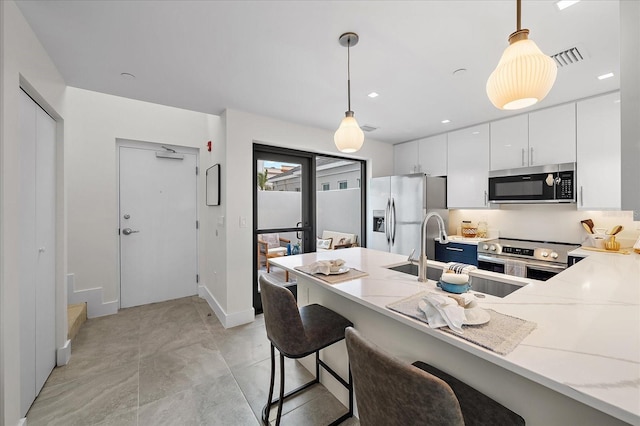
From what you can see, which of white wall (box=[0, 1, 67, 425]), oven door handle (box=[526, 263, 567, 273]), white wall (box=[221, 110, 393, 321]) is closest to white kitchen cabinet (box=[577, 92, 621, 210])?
oven door handle (box=[526, 263, 567, 273])

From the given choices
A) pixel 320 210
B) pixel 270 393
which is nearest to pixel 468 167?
pixel 320 210

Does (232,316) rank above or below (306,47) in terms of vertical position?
below

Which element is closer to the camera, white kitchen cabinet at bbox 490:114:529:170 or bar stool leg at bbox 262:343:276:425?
bar stool leg at bbox 262:343:276:425

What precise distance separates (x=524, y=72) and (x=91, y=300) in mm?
4555

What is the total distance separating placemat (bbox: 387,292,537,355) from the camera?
85cm

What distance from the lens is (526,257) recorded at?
9.50 feet

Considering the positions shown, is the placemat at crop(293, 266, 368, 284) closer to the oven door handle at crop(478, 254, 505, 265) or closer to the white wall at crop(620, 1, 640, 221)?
the white wall at crop(620, 1, 640, 221)

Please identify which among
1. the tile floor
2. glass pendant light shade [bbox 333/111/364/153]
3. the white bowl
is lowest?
the tile floor

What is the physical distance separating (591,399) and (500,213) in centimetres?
361

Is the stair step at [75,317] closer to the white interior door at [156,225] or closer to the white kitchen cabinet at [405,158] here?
the white interior door at [156,225]

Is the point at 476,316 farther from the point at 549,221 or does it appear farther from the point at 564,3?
the point at 549,221

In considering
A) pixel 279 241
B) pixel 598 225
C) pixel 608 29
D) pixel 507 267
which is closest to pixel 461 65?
pixel 608 29

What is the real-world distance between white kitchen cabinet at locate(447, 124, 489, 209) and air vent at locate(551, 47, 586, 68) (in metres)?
1.44

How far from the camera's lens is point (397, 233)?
3945 millimetres
